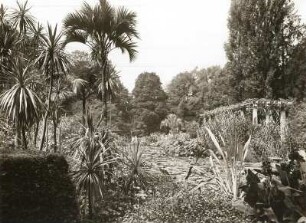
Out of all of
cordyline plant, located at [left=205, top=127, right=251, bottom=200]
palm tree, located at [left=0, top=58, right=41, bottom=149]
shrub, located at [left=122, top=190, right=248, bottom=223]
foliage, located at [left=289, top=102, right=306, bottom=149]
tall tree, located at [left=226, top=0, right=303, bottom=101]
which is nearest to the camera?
shrub, located at [left=122, top=190, right=248, bottom=223]

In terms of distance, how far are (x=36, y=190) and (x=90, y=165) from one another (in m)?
1.18

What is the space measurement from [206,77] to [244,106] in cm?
3041

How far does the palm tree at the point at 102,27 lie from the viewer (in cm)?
926

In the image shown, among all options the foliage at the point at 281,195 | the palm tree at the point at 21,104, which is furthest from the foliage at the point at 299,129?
the palm tree at the point at 21,104

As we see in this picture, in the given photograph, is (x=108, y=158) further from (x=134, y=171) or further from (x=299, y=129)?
(x=299, y=129)

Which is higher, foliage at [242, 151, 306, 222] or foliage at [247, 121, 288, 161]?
foliage at [247, 121, 288, 161]

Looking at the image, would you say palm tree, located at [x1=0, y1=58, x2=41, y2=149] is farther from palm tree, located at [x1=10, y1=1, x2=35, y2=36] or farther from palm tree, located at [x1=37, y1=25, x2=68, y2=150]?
palm tree, located at [x1=10, y1=1, x2=35, y2=36]

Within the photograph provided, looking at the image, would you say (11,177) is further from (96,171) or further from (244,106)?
(244,106)

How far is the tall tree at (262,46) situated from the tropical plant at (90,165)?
17.4 m

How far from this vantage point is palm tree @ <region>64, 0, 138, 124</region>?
364 inches

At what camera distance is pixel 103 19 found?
9219 mm

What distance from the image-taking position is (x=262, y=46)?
74.7ft

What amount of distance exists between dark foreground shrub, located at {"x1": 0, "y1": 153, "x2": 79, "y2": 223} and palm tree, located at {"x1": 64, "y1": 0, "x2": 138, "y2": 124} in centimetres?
386

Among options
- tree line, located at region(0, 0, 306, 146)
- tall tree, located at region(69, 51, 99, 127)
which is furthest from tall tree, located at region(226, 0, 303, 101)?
tall tree, located at region(69, 51, 99, 127)
